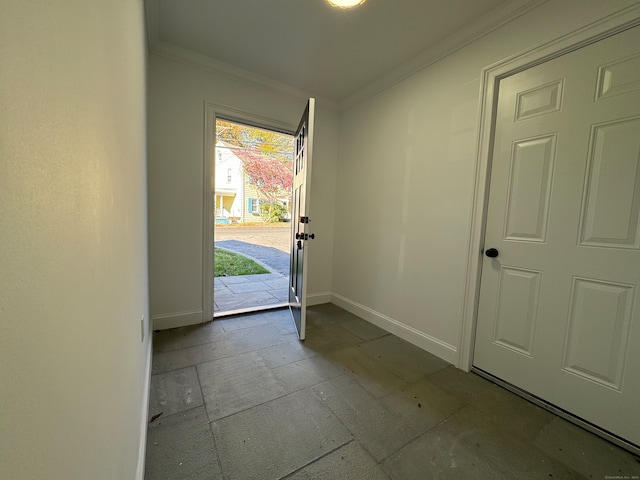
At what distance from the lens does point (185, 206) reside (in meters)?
2.59

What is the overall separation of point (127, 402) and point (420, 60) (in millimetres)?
3024

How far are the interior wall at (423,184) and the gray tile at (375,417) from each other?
78 centimetres

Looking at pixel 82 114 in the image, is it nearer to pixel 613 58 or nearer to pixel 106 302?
pixel 106 302

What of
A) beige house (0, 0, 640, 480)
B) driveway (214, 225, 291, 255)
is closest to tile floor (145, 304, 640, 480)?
beige house (0, 0, 640, 480)

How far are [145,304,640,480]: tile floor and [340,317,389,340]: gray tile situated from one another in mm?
306

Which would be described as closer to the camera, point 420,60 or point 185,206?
point 420,60

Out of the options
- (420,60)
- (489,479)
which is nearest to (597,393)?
(489,479)

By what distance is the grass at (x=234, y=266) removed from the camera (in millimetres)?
4965

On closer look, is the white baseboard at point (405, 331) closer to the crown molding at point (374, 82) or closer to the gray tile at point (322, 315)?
the gray tile at point (322, 315)

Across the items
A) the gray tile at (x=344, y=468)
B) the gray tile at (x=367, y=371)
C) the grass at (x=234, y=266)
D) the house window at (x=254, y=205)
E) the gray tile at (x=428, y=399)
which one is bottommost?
the gray tile at (x=344, y=468)

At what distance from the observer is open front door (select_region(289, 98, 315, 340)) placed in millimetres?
2324

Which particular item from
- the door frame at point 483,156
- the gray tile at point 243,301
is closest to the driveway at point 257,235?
the gray tile at point 243,301

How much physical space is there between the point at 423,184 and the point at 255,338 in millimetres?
2090

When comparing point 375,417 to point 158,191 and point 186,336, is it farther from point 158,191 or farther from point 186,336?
point 158,191
